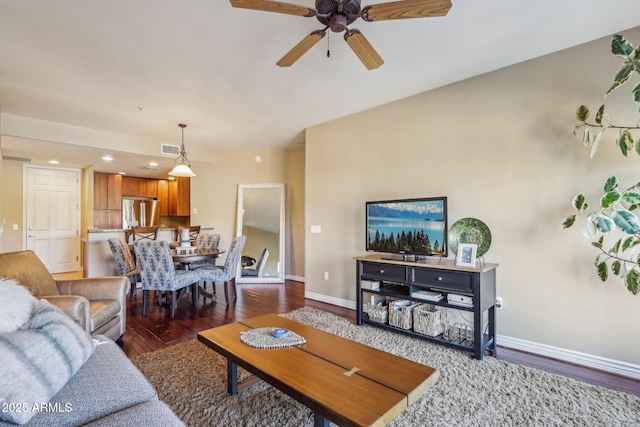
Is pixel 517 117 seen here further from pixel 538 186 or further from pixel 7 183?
pixel 7 183

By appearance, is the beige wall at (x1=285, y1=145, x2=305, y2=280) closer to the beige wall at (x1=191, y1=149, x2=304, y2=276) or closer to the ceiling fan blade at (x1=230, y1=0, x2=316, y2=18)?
the beige wall at (x1=191, y1=149, x2=304, y2=276)

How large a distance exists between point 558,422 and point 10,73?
5201 millimetres

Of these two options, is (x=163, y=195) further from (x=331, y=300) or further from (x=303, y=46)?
(x=303, y=46)

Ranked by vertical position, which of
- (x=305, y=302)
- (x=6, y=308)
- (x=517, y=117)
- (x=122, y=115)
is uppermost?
(x=122, y=115)

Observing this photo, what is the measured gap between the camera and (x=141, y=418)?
1.12 meters

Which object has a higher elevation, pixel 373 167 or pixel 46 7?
pixel 46 7

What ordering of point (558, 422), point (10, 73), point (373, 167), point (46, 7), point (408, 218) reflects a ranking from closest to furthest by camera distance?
point (558, 422), point (46, 7), point (10, 73), point (408, 218), point (373, 167)

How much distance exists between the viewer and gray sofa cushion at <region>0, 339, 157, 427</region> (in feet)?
3.73

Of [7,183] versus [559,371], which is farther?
[7,183]

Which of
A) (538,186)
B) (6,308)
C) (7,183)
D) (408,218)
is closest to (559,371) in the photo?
(538,186)

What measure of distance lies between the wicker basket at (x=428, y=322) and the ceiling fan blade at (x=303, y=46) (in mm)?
2510

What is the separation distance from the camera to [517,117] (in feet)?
9.37

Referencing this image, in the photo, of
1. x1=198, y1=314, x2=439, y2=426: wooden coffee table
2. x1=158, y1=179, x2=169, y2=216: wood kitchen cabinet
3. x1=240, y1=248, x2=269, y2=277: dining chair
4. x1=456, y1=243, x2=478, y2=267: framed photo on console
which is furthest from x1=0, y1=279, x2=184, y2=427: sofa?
x1=158, y1=179, x2=169, y2=216: wood kitchen cabinet

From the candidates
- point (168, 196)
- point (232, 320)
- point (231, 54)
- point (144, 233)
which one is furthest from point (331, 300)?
point (168, 196)
